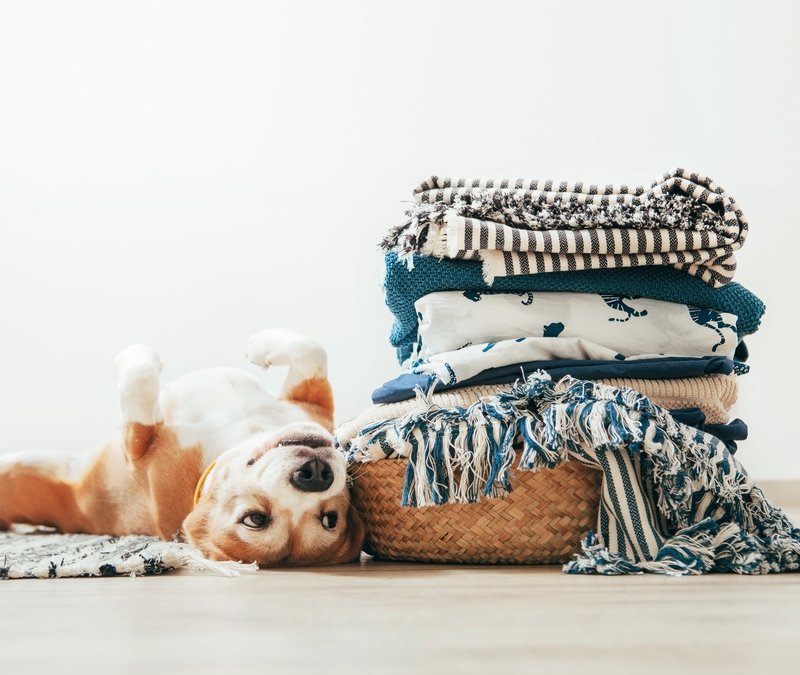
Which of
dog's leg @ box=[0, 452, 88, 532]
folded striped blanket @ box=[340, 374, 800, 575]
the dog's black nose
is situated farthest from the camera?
dog's leg @ box=[0, 452, 88, 532]

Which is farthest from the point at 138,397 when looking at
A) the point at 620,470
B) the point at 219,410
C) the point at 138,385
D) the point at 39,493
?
the point at 620,470

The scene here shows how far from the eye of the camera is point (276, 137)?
2.31 m

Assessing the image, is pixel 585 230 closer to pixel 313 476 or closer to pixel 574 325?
pixel 574 325

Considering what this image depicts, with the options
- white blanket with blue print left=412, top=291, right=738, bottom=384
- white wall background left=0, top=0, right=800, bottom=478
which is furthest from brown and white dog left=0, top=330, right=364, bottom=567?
white wall background left=0, top=0, right=800, bottom=478

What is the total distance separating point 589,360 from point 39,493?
3.75ft

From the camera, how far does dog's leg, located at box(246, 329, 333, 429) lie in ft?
5.45

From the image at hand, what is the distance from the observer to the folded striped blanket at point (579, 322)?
133 cm

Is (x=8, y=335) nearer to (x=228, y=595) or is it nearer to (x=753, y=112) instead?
(x=228, y=595)

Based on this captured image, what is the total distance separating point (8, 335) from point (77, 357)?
184 mm

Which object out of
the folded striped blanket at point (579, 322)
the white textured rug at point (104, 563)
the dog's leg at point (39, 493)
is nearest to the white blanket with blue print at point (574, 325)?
the folded striped blanket at point (579, 322)

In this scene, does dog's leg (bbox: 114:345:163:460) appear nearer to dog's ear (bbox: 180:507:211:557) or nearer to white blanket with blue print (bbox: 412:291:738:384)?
dog's ear (bbox: 180:507:211:557)

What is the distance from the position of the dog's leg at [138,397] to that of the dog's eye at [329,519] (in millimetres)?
453

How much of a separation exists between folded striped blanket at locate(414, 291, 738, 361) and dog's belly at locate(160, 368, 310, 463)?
0.43m

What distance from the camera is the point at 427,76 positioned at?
2312mm
